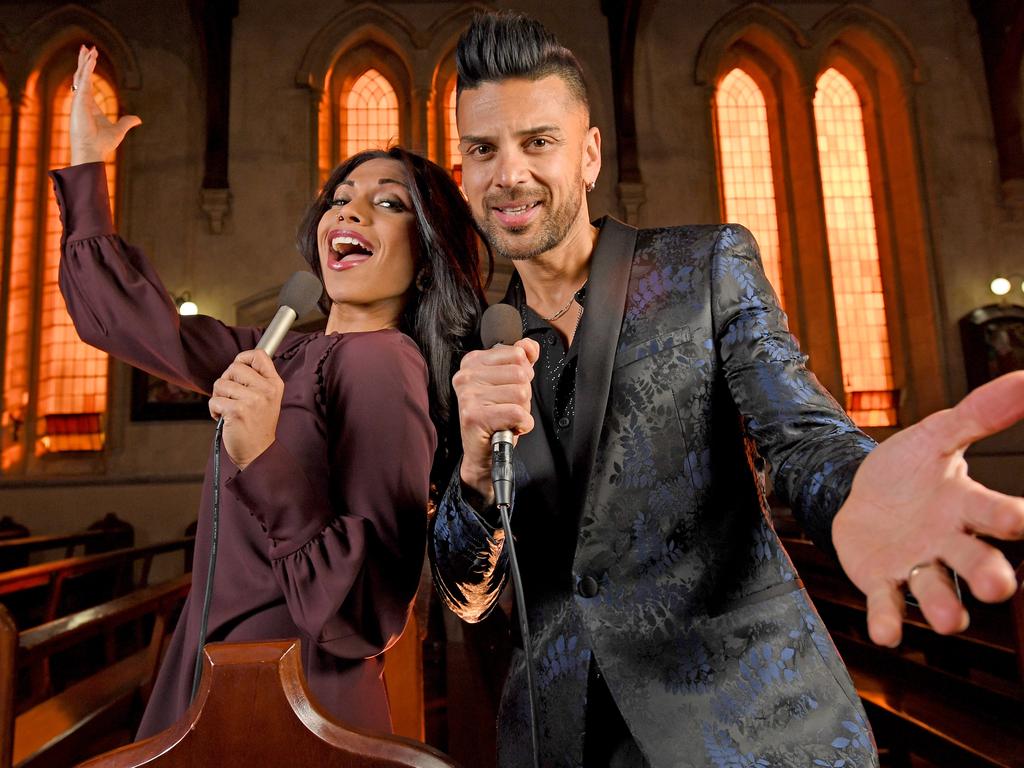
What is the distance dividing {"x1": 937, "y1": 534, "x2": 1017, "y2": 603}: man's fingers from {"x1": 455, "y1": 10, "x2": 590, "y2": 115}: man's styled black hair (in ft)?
3.11

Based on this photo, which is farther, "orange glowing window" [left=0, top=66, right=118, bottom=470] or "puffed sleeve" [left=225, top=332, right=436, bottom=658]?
"orange glowing window" [left=0, top=66, right=118, bottom=470]

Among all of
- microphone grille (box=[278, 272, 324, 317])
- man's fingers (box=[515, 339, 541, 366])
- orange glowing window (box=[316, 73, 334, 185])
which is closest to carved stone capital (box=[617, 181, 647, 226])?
orange glowing window (box=[316, 73, 334, 185])

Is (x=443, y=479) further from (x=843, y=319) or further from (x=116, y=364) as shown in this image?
(x=843, y=319)

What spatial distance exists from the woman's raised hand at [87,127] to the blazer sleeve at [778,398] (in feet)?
3.51

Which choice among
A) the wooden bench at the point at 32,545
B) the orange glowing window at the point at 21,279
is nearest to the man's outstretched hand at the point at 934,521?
the wooden bench at the point at 32,545

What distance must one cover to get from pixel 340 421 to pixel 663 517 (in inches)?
22.6

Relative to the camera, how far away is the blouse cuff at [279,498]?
41.4 inches

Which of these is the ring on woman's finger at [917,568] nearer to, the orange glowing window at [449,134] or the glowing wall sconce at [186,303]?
the glowing wall sconce at [186,303]

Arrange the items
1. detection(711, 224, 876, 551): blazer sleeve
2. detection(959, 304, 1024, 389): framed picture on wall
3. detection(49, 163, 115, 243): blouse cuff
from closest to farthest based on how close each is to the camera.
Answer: detection(711, 224, 876, 551): blazer sleeve
detection(49, 163, 115, 243): blouse cuff
detection(959, 304, 1024, 389): framed picture on wall

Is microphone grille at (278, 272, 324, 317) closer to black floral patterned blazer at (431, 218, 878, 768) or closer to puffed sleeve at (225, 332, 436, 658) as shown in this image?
puffed sleeve at (225, 332, 436, 658)

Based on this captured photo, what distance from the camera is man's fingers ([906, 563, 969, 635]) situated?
0.56 m

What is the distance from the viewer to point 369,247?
4.76ft

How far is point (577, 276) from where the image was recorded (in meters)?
1.34

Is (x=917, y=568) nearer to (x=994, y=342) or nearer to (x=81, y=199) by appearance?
(x=81, y=199)
